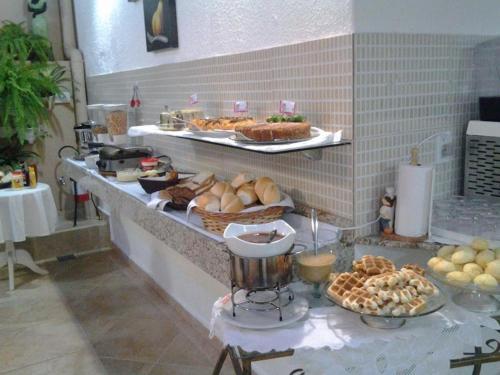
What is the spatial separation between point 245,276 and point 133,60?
231 centimetres

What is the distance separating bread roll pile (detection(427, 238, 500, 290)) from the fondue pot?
382 millimetres

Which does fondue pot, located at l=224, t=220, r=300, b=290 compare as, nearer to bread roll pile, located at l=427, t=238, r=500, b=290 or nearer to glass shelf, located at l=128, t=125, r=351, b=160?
glass shelf, located at l=128, t=125, r=351, b=160

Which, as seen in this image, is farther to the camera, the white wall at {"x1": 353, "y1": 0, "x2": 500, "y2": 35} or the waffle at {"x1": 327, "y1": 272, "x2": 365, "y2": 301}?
the white wall at {"x1": 353, "y1": 0, "x2": 500, "y2": 35}

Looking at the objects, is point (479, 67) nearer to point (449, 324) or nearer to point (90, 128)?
point (449, 324)

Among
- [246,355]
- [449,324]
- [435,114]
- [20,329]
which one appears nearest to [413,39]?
[435,114]

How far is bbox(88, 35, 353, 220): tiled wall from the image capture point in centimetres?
A: 152

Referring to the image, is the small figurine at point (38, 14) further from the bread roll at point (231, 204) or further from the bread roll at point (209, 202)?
the bread roll at point (231, 204)

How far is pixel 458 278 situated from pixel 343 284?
0.28 meters

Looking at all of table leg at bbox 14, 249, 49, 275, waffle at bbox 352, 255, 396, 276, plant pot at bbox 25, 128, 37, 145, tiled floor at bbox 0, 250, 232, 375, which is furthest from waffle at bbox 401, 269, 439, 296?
plant pot at bbox 25, 128, 37, 145

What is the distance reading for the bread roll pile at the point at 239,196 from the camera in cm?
166

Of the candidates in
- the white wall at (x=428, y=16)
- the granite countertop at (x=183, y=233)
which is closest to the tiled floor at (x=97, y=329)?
the granite countertop at (x=183, y=233)

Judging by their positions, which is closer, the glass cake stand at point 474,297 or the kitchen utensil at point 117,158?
the glass cake stand at point 474,297

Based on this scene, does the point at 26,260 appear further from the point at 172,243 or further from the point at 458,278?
the point at 458,278

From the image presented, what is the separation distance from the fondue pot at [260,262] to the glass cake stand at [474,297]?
15.1 inches
